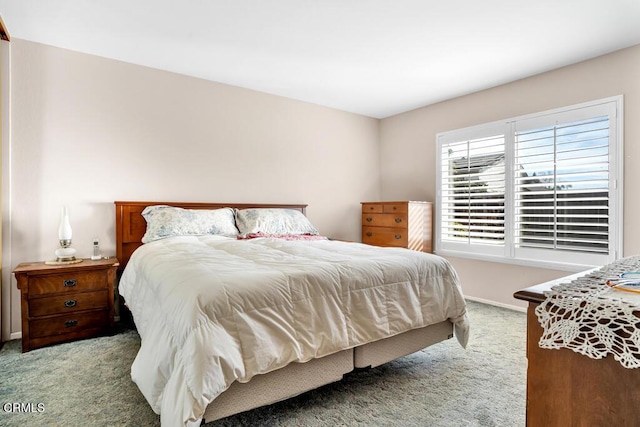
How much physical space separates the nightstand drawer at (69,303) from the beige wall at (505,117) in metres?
3.64

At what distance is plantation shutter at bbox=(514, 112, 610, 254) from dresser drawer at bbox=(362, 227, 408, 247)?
→ 1178 mm

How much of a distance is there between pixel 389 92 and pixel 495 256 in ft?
7.15

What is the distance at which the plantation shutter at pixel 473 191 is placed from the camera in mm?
3580

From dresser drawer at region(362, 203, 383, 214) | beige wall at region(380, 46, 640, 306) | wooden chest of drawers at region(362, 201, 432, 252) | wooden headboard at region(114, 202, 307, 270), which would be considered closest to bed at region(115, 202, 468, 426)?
wooden headboard at region(114, 202, 307, 270)

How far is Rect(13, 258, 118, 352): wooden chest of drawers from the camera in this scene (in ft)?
7.86

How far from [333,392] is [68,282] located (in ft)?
7.06

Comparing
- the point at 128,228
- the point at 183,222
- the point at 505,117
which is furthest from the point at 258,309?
the point at 505,117

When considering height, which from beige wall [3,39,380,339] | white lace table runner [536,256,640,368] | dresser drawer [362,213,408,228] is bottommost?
white lace table runner [536,256,640,368]

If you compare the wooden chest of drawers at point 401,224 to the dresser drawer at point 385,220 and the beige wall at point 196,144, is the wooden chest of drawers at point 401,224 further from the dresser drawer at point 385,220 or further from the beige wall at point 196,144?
the beige wall at point 196,144

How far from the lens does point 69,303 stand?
254 cm

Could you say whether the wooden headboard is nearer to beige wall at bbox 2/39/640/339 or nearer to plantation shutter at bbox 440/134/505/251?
beige wall at bbox 2/39/640/339

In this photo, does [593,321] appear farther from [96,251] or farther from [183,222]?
[96,251]

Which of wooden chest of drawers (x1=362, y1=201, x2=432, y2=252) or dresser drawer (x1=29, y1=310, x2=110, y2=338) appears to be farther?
wooden chest of drawers (x1=362, y1=201, x2=432, y2=252)

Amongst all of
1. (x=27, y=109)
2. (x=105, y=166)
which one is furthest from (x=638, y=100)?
(x=27, y=109)
